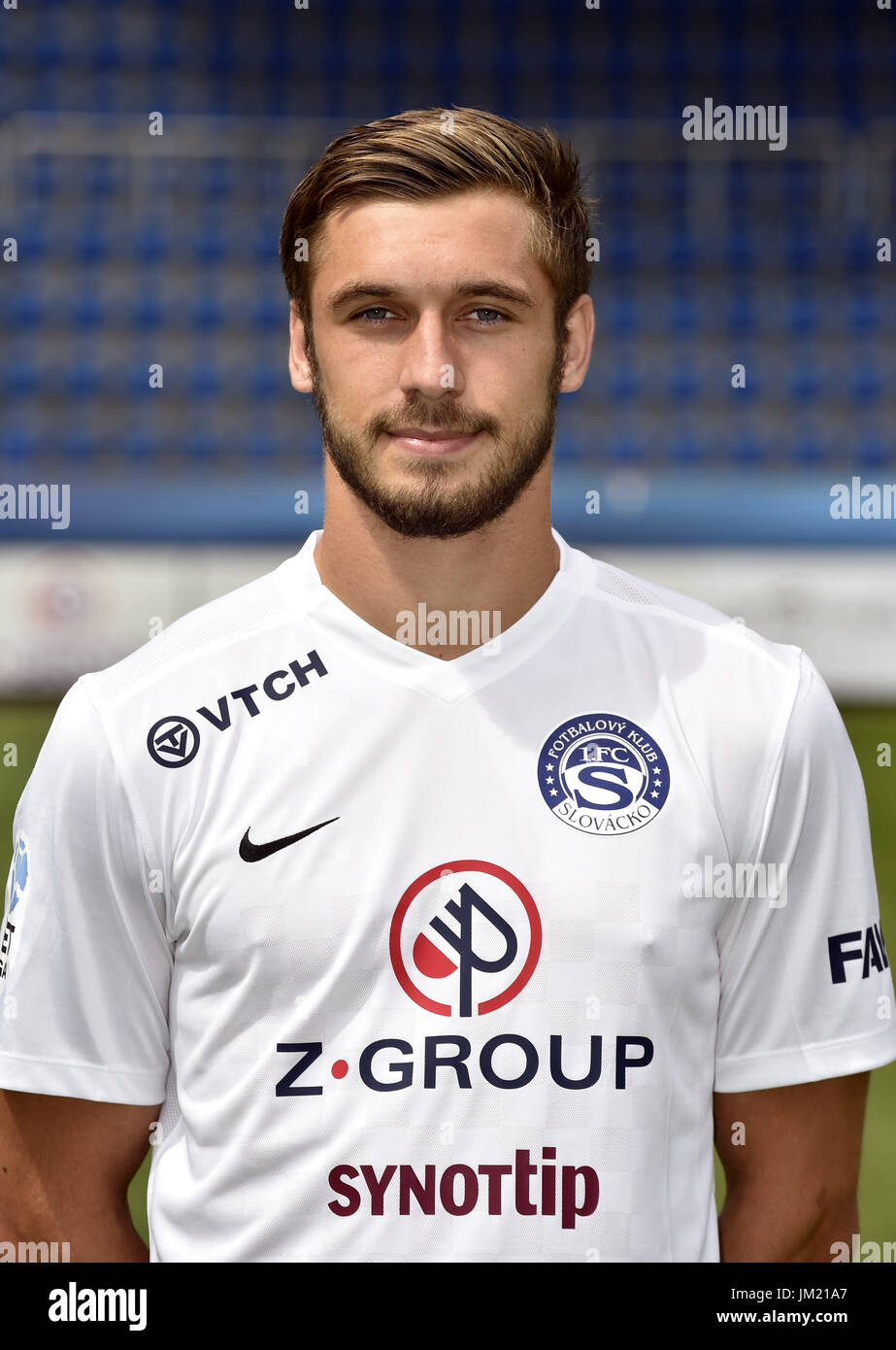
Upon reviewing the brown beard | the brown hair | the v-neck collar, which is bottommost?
the v-neck collar

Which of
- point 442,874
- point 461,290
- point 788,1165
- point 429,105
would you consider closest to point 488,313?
point 461,290

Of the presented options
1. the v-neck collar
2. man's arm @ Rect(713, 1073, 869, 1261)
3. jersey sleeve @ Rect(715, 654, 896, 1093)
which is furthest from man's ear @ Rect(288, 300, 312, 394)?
man's arm @ Rect(713, 1073, 869, 1261)

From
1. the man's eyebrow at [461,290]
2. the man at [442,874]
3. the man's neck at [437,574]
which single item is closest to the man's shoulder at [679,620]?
the man at [442,874]

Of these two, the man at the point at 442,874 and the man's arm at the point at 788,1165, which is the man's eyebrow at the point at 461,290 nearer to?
the man at the point at 442,874

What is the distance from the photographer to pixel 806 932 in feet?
7.75

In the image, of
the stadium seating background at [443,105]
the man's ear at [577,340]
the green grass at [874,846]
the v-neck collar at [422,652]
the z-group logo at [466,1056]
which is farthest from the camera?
the stadium seating background at [443,105]

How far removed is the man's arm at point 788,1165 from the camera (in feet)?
7.91

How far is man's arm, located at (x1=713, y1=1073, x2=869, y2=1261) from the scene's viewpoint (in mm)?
2412

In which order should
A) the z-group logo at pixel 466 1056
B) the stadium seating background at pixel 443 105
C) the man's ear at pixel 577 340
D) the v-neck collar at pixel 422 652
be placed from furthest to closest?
the stadium seating background at pixel 443 105 → the man's ear at pixel 577 340 → the v-neck collar at pixel 422 652 → the z-group logo at pixel 466 1056

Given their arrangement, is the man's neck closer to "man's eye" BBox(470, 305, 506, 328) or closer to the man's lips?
the man's lips

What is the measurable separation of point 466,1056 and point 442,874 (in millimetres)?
292

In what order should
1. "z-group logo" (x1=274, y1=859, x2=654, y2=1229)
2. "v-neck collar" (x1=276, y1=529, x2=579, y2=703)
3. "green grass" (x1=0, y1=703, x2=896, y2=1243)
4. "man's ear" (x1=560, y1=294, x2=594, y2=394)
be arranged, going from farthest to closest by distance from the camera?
"green grass" (x1=0, y1=703, x2=896, y2=1243) → "man's ear" (x1=560, y1=294, x2=594, y2=394) → "v-neck collar" (x1=276, y1=529, x2=579, y2=703) → "z-group logo" (x1=274, y1=859, x2=654, y2=1229)

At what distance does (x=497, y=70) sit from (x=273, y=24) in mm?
1751

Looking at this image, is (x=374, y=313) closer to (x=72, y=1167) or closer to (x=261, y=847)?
(x=261, y=847)
